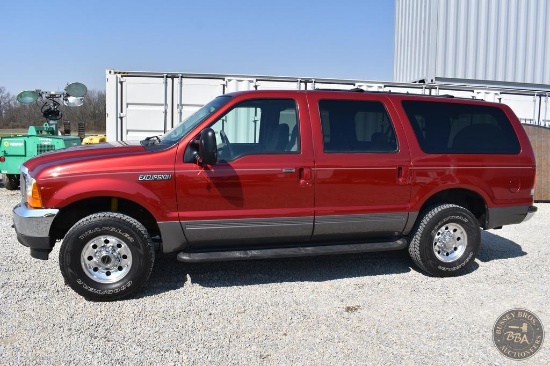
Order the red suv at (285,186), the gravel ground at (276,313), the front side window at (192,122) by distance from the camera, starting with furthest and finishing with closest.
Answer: the front side window at (192,122) < the red suv at (285,186) < the gravel ground at (276,313)

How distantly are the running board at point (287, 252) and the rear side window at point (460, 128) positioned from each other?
114 centimetres

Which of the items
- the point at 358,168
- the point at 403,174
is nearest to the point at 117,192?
the point at 358,168

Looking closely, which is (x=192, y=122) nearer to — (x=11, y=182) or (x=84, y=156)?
(x=84, y=156)

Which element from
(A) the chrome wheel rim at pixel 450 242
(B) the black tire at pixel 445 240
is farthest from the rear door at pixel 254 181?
(A) the chrome wheel rim at pixel 450 242

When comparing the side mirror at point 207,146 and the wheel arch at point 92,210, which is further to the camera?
the wheel arch at point 92,210

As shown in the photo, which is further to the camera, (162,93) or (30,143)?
(162,93)

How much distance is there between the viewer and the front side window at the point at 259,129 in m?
4.56

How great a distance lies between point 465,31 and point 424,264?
11093mm

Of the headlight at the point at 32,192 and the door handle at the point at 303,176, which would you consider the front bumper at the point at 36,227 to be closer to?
the headlight at the point at 32,192

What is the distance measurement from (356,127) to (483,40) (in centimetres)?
1121

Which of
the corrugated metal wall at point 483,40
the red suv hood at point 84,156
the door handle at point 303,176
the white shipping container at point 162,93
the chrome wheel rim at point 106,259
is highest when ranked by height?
the corrugated metal wall at point 483,40

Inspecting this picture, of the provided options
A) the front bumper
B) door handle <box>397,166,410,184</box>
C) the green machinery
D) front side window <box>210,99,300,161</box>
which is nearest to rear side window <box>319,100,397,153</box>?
door handle <box>397,166,410,184</box>

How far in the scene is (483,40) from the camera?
1405 centimetres

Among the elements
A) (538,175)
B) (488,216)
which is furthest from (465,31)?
(488,216)
